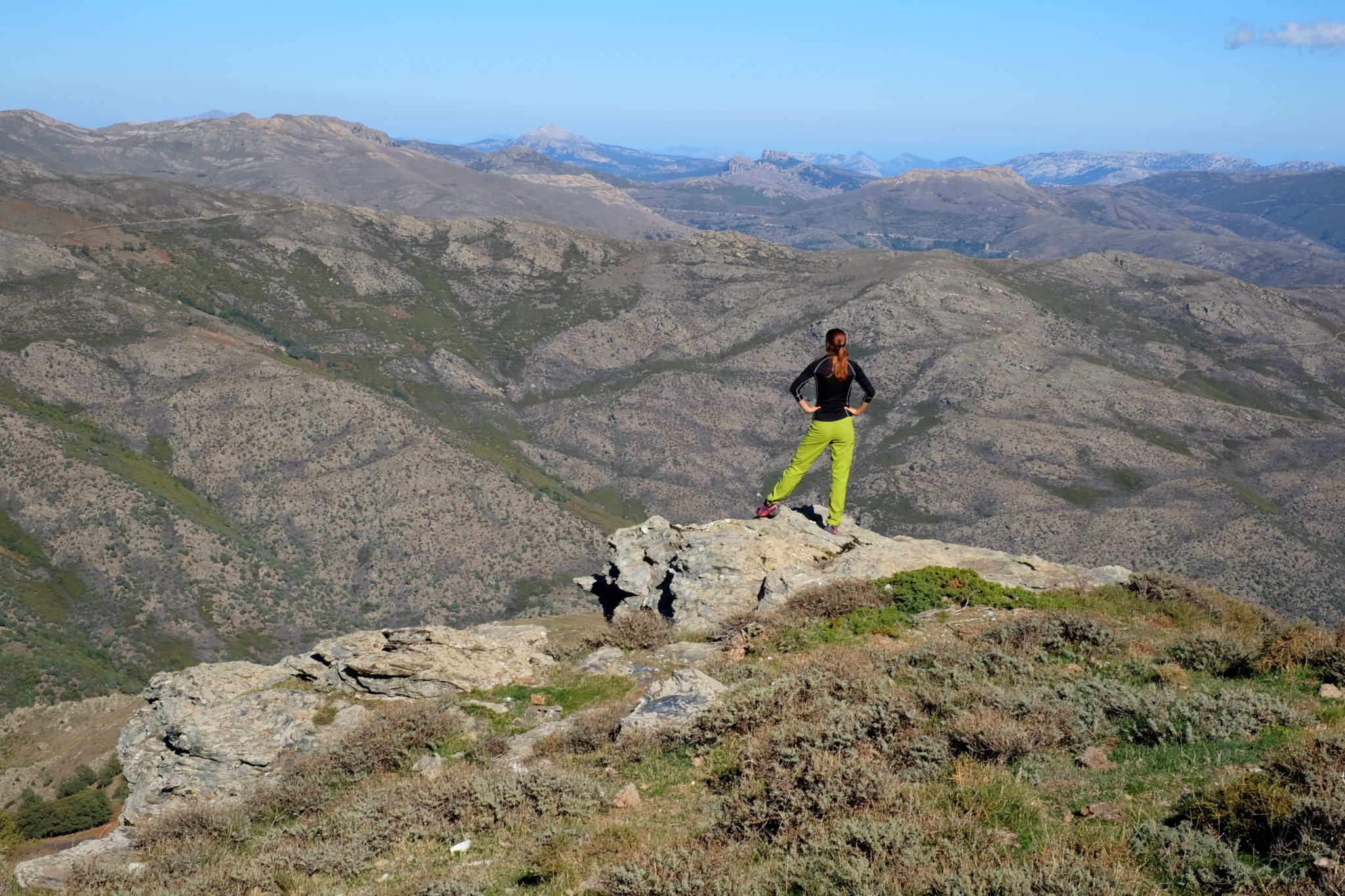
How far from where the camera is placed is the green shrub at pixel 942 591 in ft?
48.8

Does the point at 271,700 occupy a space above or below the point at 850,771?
below

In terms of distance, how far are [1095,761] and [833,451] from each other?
34.3ft

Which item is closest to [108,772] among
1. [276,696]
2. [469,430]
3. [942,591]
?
[276,696]

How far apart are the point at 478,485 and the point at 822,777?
106202 mm

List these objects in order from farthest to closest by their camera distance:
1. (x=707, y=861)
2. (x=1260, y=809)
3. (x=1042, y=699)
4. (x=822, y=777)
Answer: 1. (x=1042, y=699)
2. (x=822, y=777)
3. (x=707, y=861)
4. (x=1260, y=809)

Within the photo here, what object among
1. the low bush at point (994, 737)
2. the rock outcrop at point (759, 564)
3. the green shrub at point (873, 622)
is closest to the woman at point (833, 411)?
the rock outcrop at point (759, 564)

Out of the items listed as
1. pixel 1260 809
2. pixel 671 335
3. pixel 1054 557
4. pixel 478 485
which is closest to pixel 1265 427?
Result: pixel 1054 557

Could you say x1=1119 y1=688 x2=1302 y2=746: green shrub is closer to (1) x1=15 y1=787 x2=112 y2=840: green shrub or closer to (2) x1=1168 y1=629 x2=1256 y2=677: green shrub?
(2) x1=1168 y1=629 x2=1256 y2=677: green shrub

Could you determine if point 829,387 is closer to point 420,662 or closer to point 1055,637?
point 1055,637

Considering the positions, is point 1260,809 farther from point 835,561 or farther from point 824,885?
point 835,561

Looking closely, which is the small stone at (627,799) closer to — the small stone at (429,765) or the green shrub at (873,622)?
the small stone at (429,765)

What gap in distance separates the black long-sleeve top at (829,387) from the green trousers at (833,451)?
0.15 metres

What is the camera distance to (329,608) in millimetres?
90562

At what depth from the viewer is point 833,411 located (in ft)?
55.1
